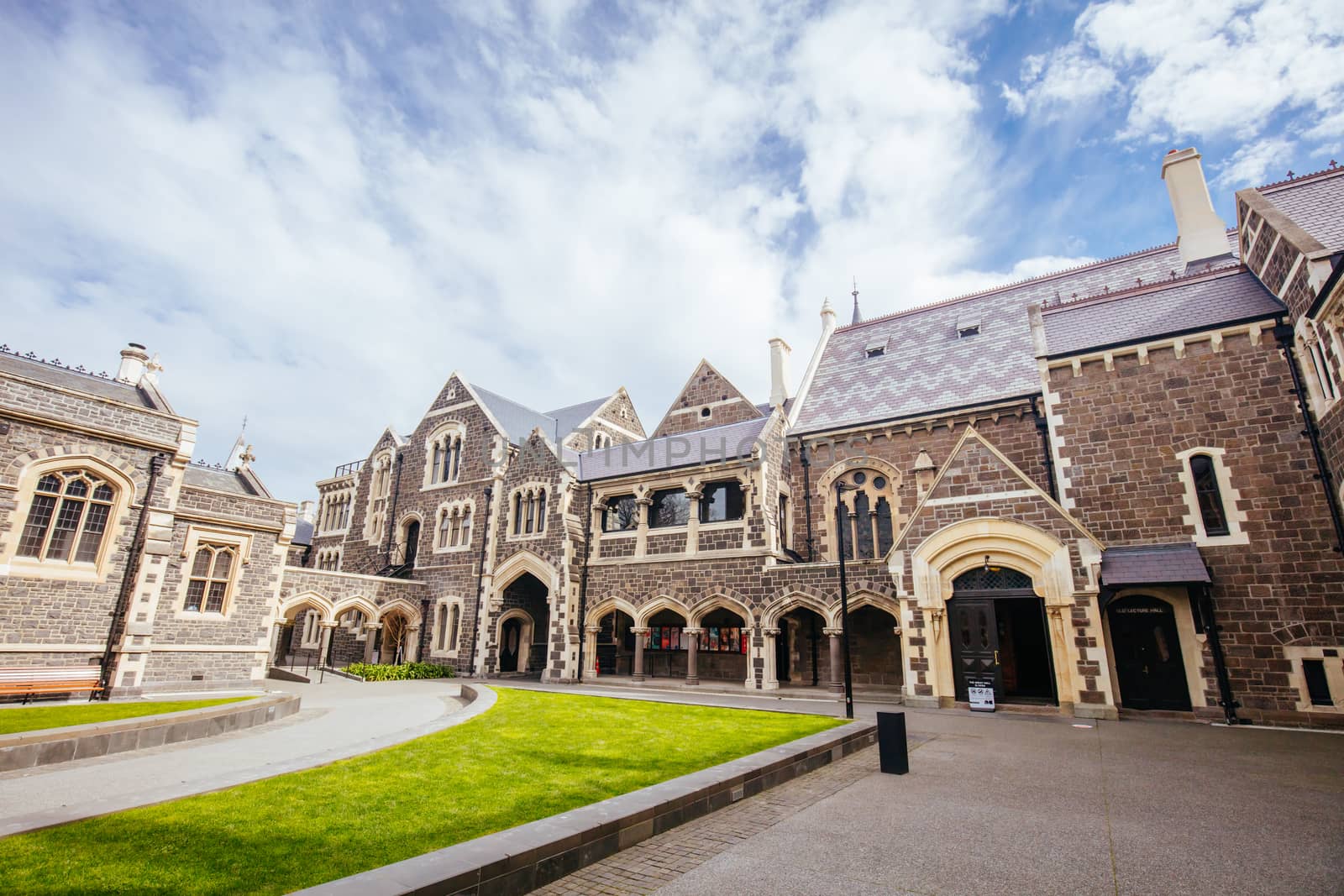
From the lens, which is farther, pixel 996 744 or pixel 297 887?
pixel 996 744

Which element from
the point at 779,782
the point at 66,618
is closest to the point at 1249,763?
the point at 779,782

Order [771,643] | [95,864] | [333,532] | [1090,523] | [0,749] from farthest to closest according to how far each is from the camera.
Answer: [333,532] → [771,643] → [1090,523] → [0,749] → [95,864]

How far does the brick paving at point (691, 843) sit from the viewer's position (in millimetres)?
4875

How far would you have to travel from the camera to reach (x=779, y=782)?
8.02 meters

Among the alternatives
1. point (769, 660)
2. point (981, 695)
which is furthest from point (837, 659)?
point (981, 695)

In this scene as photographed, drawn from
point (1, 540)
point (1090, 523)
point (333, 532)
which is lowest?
point (1, 540)

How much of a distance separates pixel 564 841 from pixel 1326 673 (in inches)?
654

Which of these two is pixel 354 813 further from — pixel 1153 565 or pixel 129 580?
pixel 1153 565

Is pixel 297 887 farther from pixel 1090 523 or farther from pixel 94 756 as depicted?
pixel 1090 523

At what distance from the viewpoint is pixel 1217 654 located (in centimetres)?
1408

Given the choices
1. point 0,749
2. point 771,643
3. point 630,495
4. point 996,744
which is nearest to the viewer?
point 0,749

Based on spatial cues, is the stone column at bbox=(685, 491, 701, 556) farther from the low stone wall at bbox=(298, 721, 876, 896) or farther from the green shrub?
the low stone wall at bbox=(298, 721, 876, 896)

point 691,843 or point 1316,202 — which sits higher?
point 1316,202

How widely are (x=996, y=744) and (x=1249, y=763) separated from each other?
10.9 ft
